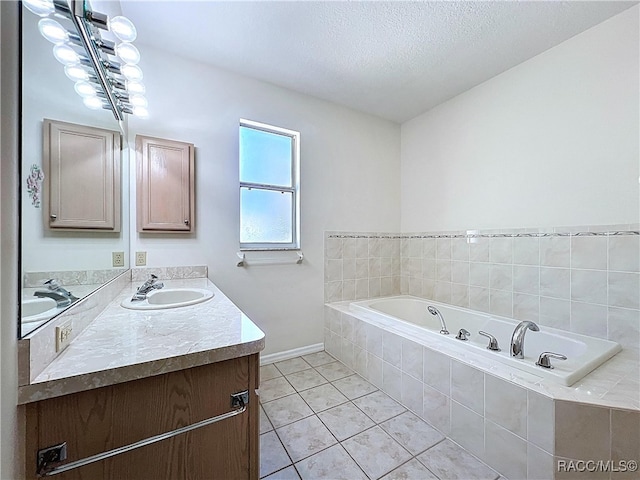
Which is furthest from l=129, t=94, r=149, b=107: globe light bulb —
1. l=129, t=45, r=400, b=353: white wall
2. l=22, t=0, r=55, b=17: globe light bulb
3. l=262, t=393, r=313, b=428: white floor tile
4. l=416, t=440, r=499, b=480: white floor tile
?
l=416, t=440, r=499, b=480: white floor tile

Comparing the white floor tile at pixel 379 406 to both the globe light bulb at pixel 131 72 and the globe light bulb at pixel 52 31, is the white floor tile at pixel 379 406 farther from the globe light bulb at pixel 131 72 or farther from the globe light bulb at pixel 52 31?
the globe light bulb at pixel 131 72

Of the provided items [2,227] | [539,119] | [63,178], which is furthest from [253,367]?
[539,119]

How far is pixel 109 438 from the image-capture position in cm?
65

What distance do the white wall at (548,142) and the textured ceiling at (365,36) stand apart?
0.55 ft

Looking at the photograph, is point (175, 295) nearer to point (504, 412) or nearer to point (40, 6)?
point (40, 6)

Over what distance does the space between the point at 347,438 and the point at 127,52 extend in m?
2.38

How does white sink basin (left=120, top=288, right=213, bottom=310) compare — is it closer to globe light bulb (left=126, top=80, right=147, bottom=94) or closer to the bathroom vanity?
the bathroom vanity

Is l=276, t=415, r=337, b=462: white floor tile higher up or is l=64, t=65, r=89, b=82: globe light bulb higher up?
l=64, t=65, r=89, b=82: globe light bulb

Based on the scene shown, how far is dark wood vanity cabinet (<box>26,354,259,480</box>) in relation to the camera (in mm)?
604

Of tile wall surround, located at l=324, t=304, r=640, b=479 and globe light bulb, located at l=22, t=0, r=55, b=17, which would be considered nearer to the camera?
globe light bulb, located at l=22, t=0, r=55, b=17

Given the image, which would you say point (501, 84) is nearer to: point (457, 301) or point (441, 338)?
point (457, 301)

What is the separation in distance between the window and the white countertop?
52.8 inches

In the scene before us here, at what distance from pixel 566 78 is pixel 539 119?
283 mm

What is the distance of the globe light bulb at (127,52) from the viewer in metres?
1.26
